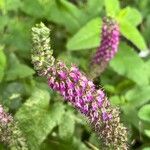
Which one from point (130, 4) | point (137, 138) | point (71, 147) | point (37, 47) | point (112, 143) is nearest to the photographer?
point (37, 47)

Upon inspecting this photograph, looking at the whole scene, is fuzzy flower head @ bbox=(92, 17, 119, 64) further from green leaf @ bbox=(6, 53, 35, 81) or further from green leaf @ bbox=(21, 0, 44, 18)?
green leaf @ bbox=(21, 0, 44, 18)

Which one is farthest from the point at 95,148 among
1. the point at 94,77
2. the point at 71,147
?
the point at 94,77

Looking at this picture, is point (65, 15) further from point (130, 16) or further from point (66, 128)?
point (66, 128)

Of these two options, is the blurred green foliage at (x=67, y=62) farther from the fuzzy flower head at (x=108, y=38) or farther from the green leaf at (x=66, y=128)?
the fuzzy flower head at (x=108, y=38)

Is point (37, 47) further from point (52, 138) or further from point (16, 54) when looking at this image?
point (16, 54)

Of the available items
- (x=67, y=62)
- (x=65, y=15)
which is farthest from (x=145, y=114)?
(x=65, y=15)

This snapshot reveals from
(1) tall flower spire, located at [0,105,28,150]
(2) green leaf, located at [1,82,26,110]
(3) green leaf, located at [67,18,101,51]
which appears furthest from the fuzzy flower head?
(1) tall flower spire, located at [0,105,28,150]
